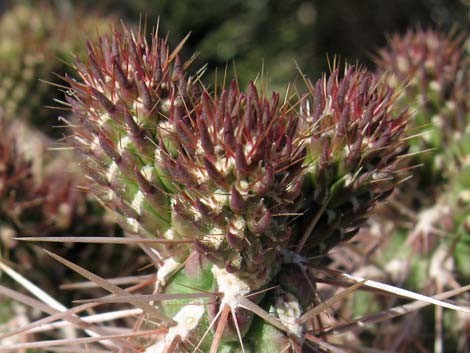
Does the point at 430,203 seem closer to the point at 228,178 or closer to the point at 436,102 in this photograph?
the point at 436,102

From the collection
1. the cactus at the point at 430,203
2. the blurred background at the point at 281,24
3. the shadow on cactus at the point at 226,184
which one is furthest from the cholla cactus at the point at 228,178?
the blurred background at the point at 281,24

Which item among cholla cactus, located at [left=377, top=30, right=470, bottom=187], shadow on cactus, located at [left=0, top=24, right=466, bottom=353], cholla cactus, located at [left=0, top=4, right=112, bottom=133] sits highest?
cholla cactus, located at [left=377, top=30, right=470, bottom=187]

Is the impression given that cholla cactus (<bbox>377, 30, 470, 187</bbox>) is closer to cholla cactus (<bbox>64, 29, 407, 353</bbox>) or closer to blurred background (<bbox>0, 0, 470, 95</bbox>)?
cholla cactus (<bbox>64, 29, 407, 353</bbox>)

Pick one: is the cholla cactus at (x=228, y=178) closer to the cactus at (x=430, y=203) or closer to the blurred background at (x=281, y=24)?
the cactus at (x=430, y=203)

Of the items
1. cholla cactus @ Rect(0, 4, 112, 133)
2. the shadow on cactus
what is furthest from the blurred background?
the shadow on cactus

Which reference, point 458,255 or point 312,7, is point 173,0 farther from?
point 458,255

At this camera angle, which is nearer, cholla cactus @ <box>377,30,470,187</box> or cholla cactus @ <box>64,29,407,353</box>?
cholla cactus @ <box>64,29,407,353</box>

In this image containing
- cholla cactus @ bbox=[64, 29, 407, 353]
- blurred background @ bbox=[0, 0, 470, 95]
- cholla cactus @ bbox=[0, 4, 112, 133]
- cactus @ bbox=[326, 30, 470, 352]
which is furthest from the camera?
blurred background @ bbox=[0, 0, 470, 95]

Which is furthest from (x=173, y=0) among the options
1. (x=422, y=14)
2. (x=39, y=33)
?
(x=39, y=33)

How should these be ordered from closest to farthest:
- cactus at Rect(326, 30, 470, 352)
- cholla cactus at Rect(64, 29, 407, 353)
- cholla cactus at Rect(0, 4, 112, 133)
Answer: cholla cactus at Rect(64, 29, 407, 353) → cactus at Rect(326, 30, 470, 352) → cholla cactus at Rect(0, 4, 112, 133)
